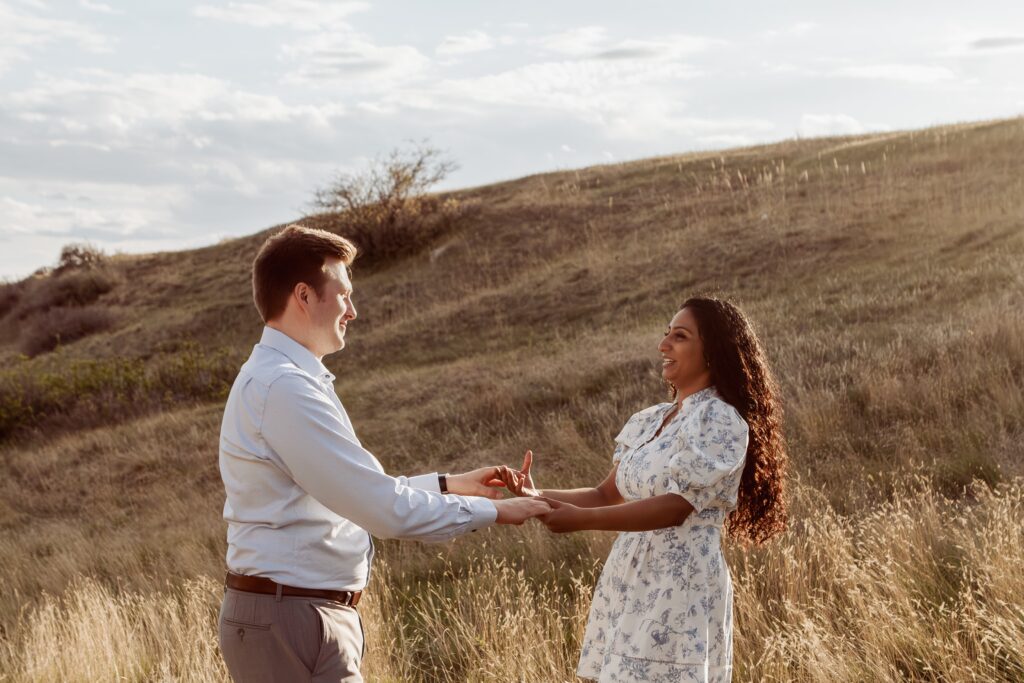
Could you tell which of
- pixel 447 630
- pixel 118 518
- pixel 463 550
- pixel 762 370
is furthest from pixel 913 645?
pixel 118 518

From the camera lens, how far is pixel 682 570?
10.4 ft

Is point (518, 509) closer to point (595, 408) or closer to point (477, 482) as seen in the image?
point (477, 482)

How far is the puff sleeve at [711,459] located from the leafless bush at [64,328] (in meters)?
29.4

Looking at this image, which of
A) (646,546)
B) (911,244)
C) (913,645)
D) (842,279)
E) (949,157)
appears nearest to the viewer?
(646,546)

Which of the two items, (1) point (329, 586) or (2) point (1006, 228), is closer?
(1) point (329, 586)

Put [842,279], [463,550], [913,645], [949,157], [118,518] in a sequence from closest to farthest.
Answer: [913,645]
[463,550]
[118,518]
[842,279]
[949,157]

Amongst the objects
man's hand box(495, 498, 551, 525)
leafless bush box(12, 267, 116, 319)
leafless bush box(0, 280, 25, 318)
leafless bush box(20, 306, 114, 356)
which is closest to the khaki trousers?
man's hand box(495, 498, 551, 525)

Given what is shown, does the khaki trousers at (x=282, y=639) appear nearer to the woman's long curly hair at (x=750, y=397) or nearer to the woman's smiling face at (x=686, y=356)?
the woman's smiling face at (x=686, y=356)

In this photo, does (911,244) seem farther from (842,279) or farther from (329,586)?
(329,586)

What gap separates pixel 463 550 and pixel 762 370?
18.2 ft

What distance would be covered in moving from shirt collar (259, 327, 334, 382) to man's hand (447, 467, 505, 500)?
887 mm

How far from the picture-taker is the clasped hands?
3.13 meters

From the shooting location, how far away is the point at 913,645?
4488mm

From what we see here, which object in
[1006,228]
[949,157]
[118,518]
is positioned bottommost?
[118,518]
